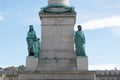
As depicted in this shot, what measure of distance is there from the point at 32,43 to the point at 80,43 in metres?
4.02

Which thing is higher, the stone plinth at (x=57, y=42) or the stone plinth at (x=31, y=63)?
the stone plinth at (x=57, y=42)

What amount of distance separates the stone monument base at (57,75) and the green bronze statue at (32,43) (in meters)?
2.00

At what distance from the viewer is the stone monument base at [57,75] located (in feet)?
105

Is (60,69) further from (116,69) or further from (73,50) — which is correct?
(116,69)

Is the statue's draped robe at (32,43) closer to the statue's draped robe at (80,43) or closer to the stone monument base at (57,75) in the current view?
the stone monument base at (57,75)

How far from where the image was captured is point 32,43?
111 ft

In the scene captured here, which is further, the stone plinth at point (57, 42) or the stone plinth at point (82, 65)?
the stone plinth at point (57, 42)

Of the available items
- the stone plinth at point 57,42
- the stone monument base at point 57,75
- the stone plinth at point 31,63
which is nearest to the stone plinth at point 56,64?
the stone plinth at point 57,42

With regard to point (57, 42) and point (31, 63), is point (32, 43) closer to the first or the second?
point (31, 63)

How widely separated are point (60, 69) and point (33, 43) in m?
3.16

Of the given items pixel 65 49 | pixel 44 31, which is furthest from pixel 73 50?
pixel 44 31

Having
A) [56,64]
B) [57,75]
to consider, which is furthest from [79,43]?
[57,75]

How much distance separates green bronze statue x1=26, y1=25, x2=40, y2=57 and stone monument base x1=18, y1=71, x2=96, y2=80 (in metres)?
2.00

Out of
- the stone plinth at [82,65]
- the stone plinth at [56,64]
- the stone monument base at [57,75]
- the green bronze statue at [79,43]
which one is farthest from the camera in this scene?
the green bronze statue at [79,43]
